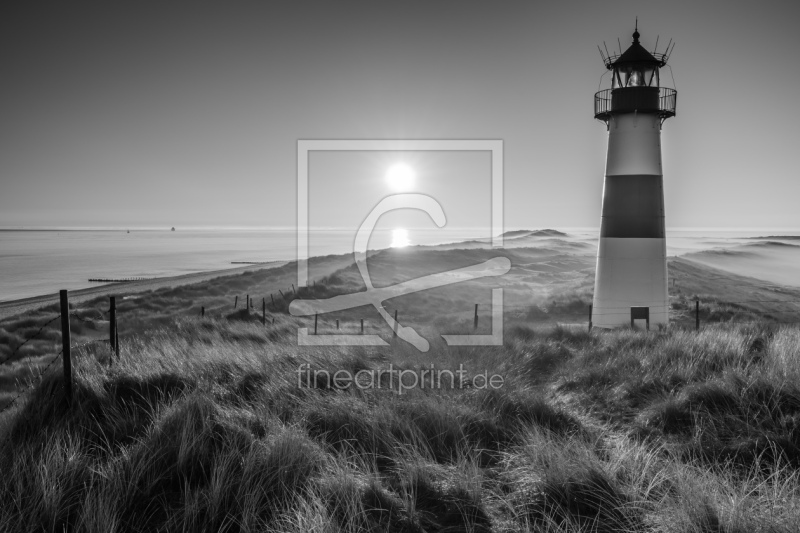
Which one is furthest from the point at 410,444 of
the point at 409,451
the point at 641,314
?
the point at 641,314

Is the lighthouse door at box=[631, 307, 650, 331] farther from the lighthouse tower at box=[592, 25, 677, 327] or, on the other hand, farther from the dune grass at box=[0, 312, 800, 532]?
the dune grass at box=[0, 312, 800, 532]

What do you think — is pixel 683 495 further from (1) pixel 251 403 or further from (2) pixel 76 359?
(2) pixel 76 359

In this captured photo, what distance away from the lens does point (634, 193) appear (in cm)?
1427

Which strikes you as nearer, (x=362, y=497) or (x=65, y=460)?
(x=362, y=497)

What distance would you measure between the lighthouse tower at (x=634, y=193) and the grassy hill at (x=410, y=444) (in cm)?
673

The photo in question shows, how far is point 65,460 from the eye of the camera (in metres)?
4.24

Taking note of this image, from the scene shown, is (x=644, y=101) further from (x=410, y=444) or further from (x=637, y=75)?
(x=410, y=444)

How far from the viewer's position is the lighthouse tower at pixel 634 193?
560 inches

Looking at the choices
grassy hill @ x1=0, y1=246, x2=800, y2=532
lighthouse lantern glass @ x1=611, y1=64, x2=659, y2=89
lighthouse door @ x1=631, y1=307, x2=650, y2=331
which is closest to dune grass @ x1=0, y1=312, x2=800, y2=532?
grassy hill @ x1=0, y1=246, x2=800, y2=532

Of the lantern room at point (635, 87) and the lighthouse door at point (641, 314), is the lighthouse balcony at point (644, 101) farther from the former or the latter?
the lighthouse door at point (641, 314)

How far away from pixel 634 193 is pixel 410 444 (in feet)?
41.0

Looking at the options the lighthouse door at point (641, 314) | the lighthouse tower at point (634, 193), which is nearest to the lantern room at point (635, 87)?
the lighthouse tower at point (634, 193)

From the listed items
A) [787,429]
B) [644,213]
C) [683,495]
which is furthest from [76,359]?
[644,213]

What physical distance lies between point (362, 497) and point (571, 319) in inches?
796
